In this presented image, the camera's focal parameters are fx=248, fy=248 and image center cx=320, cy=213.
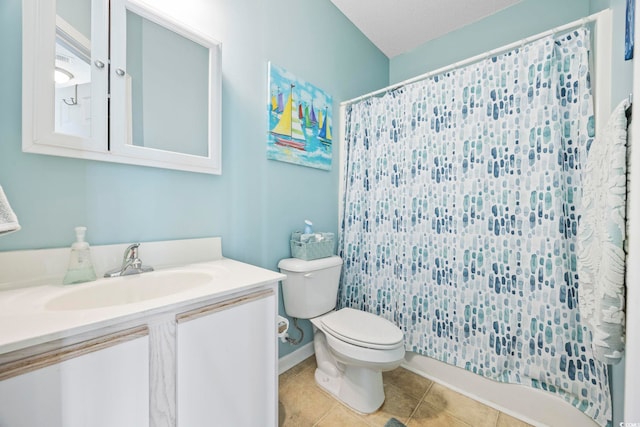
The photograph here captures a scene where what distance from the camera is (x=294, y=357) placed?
1.65m

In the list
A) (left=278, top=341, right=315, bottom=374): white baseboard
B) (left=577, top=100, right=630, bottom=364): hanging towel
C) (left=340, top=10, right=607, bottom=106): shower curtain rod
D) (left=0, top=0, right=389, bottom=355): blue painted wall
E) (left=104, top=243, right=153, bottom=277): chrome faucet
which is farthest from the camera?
(left=278, top=341, right=315, bottom=374): white baseboard

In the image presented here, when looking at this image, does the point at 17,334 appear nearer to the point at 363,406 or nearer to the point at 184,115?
the point at 184,115

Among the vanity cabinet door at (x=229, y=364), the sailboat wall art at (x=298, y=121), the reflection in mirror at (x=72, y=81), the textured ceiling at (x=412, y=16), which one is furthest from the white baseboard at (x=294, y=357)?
the textured ceiling at (x=412, y=16)

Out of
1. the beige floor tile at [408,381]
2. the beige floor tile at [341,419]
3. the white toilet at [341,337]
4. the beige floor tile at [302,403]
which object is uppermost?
the white toilet at [341,337]

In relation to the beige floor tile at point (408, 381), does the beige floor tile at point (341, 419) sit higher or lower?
higher

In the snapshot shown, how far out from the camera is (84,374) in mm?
559

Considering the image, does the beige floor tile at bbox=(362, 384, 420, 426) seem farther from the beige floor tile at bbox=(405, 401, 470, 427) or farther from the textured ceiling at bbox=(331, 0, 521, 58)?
the textured ceiling at bbox=(331, 0, 521, 58)

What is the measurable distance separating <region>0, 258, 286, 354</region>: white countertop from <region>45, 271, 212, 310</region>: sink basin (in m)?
0.02

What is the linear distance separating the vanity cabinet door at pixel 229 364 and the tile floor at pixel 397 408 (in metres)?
0.40

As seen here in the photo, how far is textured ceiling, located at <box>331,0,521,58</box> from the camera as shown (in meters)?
1.80

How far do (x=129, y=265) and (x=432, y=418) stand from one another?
1.58m

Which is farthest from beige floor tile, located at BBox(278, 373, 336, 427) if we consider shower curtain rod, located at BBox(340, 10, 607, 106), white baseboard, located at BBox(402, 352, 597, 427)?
shower curtain rod, located at BBox(340, 10, 607, 106)

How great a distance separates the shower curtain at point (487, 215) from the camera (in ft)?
3.78

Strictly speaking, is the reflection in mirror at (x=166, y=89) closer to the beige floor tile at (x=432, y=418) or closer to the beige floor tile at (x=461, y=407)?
the beige floor tile at (x=432, y=418)
